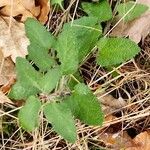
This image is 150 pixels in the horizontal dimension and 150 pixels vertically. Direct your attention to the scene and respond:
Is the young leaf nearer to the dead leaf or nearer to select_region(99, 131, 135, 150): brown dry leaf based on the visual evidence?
the dead leaf

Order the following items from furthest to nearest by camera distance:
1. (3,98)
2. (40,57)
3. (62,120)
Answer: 1. (3,98)
2. (40,57)
3. (62,120)

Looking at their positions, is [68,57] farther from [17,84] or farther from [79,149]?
[79,149]

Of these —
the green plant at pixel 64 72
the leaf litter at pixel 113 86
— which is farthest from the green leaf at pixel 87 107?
the leaf litter at pixel 113 86

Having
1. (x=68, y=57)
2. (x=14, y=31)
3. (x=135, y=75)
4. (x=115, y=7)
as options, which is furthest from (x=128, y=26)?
(x=14, y=31)

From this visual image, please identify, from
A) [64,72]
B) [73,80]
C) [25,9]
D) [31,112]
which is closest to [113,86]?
[73,80]

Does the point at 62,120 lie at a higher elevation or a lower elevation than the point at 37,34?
lower

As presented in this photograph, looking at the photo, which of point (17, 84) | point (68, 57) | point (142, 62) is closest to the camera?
point (68, 57)

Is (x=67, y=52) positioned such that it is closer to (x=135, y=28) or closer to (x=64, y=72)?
(x=64, y=72)
